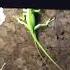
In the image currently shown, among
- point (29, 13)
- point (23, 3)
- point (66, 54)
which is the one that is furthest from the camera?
point (29, 13)

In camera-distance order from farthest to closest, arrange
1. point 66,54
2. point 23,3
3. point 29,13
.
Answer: point 29,13 < point 66,54 < point 23,3

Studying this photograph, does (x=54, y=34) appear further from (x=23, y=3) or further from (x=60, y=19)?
(x=23, y=3)

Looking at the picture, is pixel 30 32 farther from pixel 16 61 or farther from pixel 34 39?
pixel 16 61

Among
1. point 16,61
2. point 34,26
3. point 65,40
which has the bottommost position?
point 16,61

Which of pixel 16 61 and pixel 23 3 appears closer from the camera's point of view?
pixel 23 3

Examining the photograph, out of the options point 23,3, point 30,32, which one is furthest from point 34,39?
point 23,3

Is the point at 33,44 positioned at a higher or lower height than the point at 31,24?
lower

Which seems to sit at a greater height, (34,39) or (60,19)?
(60,19)
